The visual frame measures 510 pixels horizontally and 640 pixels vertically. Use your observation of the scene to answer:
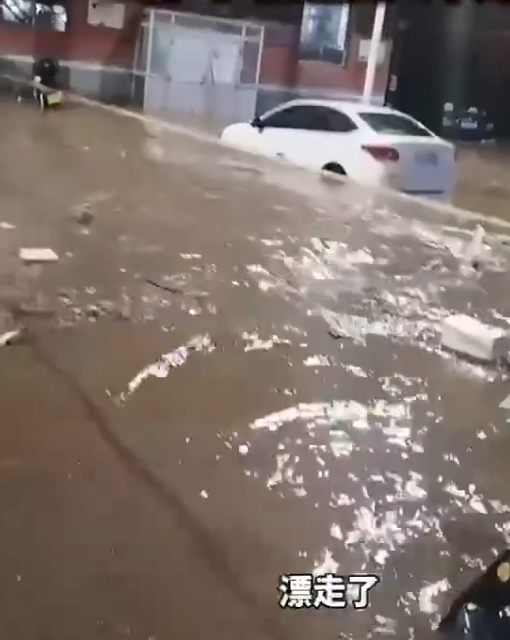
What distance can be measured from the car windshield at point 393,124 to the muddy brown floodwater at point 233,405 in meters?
0.34

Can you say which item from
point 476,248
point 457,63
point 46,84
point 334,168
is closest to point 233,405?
point 457,63

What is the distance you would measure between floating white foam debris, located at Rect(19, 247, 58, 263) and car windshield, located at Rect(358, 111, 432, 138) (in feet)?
2.42

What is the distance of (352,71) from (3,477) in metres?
0.99

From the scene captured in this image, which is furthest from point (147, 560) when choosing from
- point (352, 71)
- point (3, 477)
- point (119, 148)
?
point (119, 148)

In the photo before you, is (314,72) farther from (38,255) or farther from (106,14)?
(38,255)

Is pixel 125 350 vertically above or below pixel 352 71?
below

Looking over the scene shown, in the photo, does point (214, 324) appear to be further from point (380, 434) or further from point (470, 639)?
point (470, 639)

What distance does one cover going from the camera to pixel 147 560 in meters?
0.98

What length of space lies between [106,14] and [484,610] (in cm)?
151

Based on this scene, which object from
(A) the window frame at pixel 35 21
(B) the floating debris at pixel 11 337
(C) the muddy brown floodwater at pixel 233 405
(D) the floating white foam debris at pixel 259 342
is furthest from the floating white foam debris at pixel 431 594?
(A) the window frame at pixel 35 21

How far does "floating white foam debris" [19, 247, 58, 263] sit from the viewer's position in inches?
77.3

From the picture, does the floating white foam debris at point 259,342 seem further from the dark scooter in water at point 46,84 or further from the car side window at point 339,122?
the dark scooter in water at point 46,84

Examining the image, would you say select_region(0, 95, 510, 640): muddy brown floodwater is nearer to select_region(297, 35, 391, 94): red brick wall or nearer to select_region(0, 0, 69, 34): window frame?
select_region(0, 0, 69, 34): window frame

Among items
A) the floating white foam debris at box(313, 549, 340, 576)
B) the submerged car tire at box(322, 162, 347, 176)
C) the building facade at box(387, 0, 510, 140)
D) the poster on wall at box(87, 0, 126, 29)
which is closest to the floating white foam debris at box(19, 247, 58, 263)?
the poster on wall at box(87, 0, 126, 29)
